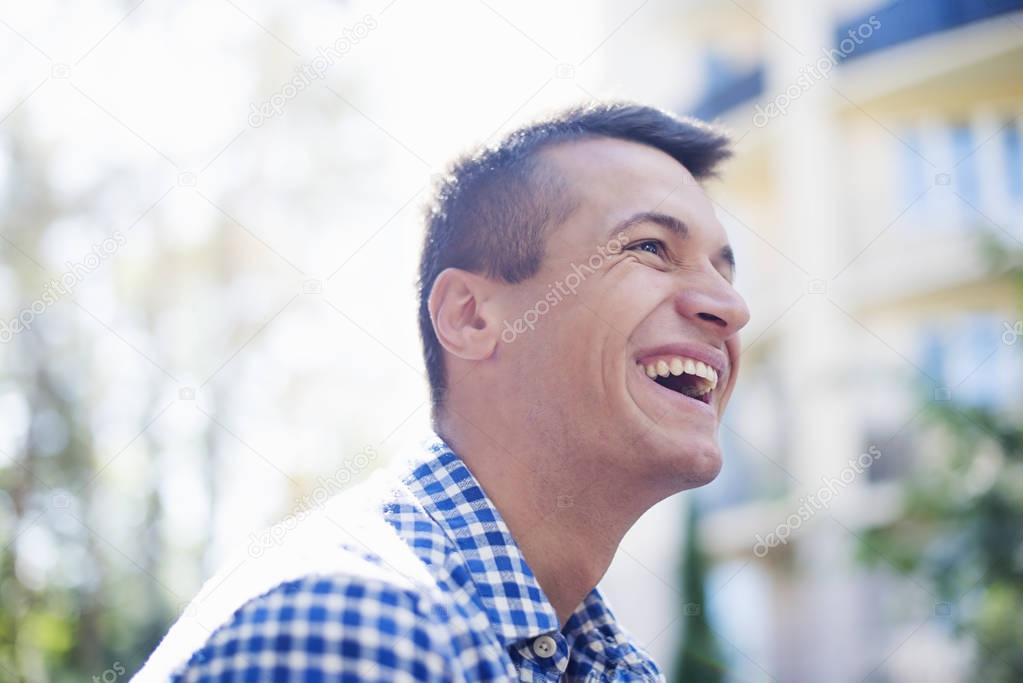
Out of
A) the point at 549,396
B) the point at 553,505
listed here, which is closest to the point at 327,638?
the point at 553,505

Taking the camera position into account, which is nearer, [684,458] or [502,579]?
[502,579]

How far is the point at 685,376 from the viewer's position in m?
2.47

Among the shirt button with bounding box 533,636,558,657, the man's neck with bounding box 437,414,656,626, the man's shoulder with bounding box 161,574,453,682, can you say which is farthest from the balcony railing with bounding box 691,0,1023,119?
the man's shoulder with bounding box 161,574,453,682

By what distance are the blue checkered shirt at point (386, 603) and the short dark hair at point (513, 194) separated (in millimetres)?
521

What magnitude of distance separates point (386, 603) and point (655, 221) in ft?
4.00

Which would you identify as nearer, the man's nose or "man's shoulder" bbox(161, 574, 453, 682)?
"man's shoulder" bbox(161, 574, 453, 682)

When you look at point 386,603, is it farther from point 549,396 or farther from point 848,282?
point 848,282

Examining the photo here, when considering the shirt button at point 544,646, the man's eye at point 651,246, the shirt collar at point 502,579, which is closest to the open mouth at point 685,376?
the man's eye at point 651,246

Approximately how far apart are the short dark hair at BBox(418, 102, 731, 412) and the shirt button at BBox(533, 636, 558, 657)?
73cm

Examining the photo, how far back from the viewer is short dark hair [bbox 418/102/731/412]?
2521mm

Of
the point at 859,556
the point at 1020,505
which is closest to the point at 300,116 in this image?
the point at 859,556

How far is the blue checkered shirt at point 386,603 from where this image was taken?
1534 mm

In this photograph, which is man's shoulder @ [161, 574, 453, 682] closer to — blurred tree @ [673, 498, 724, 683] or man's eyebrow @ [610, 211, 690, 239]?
man's eyebrow @ [610, 211, 690, 239]

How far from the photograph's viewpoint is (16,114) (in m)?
8.65
